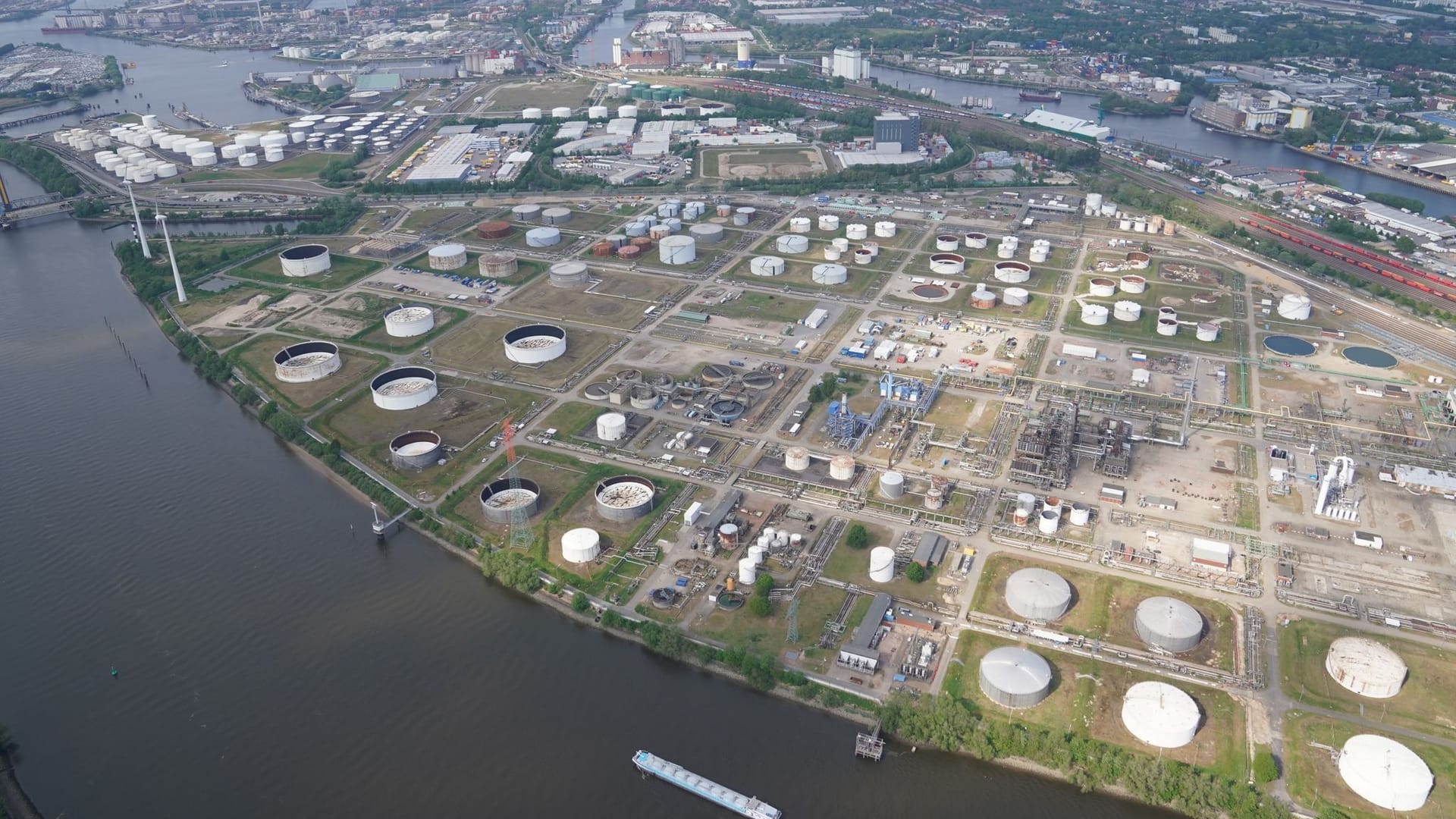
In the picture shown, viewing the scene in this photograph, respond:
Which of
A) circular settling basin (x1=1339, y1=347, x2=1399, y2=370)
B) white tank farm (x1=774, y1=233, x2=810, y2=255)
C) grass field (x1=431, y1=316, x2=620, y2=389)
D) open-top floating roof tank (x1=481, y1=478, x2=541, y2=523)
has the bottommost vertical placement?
open-top floating roof tank (x1=481, y1=478, x2=541, y2=523)

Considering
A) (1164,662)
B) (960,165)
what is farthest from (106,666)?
(960,165)

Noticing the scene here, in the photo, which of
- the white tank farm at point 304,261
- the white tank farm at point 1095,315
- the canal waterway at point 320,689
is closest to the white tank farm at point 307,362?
the canal waterway at point 320,689

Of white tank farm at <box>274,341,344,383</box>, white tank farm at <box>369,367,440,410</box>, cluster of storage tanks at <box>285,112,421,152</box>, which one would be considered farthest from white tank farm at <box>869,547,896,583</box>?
cluster of storage tanks at <box>285,112,421,152</box>

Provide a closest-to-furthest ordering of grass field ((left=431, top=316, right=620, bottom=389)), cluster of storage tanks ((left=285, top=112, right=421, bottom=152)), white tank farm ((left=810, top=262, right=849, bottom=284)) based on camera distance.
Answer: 1. grass field ((left=431, top=316, right=620, bottom=389))
2. white tank farm ((left=810, top=262, right=849, bottom=284))
3. cluster of storage tanks ((left=285, top=112, right=421, bottom=152))

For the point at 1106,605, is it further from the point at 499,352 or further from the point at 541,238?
the point at 541,238

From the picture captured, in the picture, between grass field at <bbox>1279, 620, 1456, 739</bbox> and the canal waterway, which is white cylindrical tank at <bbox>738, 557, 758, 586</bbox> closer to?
the canal waterway

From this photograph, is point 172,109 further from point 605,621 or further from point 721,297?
point 605,621
